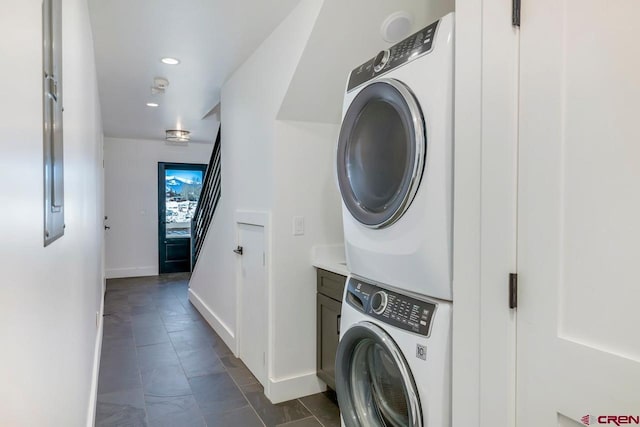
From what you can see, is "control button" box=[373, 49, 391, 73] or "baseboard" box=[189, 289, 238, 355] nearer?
"control button" box=[373, 49, 391, 73]

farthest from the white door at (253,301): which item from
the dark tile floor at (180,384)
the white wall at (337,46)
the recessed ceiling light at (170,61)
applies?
the recessed ceiling light at (170,61)

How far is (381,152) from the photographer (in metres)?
1.49

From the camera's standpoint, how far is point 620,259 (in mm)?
821

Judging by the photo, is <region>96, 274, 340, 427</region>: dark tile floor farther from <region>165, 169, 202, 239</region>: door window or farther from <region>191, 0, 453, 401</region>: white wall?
<region>165, 169, 202, 239</region>: door window

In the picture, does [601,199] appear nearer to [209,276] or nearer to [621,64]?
[621,64]

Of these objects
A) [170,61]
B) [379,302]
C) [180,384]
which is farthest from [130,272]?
[379,302]

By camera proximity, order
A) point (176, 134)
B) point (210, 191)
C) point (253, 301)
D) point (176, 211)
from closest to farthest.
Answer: point (253, 301)
point (210, 191)
point (176, 134)
point (176, 211)

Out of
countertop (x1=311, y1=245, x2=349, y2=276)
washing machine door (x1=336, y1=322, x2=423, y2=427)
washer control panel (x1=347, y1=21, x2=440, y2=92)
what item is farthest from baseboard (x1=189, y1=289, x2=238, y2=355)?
washer control panel (x1=347, y1=21, x2=440, y2=92)

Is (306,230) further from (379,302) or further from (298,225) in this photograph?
(379,302)

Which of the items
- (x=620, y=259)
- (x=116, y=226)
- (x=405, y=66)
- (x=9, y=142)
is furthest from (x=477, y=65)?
(x=116, y=226)

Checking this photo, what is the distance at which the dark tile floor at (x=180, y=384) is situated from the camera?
7.87ft

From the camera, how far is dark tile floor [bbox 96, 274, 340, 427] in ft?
7.87

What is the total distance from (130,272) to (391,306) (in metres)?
6.57

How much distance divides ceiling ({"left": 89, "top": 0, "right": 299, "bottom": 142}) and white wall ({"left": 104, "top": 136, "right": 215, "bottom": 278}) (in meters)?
2.50
